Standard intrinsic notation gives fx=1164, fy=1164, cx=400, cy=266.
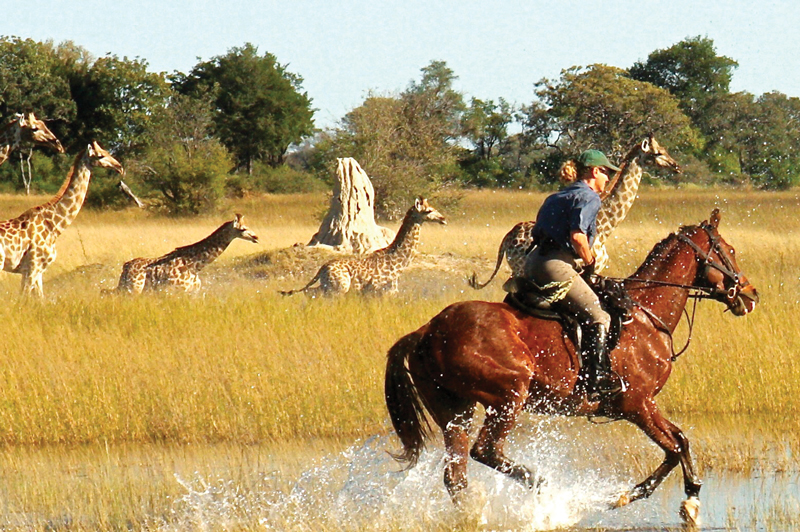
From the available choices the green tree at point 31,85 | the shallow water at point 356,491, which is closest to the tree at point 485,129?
the green tree at point 31,85

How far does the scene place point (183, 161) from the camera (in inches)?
1494

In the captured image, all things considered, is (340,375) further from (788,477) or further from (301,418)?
(788,477)

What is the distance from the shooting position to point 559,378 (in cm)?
648

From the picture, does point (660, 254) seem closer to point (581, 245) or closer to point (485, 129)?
point (581, 245)

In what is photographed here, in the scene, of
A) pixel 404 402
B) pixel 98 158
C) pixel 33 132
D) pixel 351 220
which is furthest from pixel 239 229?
pixel 404 402

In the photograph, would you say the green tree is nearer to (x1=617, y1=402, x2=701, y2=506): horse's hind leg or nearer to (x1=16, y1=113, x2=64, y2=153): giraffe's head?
(x1=16, y1=113, x2=64, y2=153): giraffe's head

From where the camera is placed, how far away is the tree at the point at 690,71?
5333 centimetres

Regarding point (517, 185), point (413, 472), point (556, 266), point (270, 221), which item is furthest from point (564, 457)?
point (517, 185)

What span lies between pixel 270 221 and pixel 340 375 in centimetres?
2464

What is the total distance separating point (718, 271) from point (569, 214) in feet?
4.11

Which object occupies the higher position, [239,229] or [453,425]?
[239,229]

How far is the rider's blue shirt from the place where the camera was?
643 centimetres

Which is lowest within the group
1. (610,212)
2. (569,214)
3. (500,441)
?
(500,441)

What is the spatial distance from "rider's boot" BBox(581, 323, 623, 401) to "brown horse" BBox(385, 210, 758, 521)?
0.07 m
